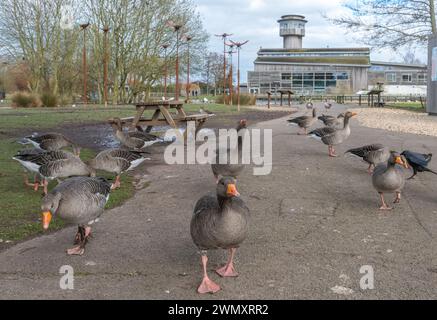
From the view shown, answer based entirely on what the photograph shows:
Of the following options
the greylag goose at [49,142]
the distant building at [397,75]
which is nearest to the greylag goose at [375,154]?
the greylag goose at [49,142]

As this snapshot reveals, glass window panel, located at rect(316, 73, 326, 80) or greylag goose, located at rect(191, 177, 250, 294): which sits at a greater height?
glass window panel, located at rect(316, 73, 326, 80)

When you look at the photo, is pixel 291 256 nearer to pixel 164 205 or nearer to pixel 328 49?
pixel 164 205

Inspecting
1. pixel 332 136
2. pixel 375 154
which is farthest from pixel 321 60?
pixel 375 154

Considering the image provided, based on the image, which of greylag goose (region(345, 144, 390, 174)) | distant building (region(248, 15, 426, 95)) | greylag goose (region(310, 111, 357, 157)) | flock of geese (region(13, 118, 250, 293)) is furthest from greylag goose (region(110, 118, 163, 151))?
distant building (region(248, 15, 426, 95))

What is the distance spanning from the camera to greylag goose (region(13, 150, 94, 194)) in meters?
6.75

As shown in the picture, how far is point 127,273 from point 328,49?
103787 mm

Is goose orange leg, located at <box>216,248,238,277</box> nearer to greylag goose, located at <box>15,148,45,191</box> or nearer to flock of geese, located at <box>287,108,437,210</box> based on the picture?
flock of geese, located at <box>287,108,437,210</box>

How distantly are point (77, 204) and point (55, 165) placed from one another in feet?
7.28

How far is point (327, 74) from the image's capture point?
90.6 metres

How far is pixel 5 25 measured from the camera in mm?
39062

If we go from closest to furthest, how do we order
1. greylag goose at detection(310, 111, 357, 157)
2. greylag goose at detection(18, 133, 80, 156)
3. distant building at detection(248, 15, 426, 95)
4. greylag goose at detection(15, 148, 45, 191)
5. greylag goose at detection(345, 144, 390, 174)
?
greylag goose at detection(15, 148, 45, 191), greylag goose at detection(345, 144, 390, 174), greylag goose at detection(18, 133, 80, 156), greylag goose at detection(310, 111, 357, 157), distant building at detection(248, 15, 426, 95)

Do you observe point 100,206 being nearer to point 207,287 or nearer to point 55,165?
point 207,287

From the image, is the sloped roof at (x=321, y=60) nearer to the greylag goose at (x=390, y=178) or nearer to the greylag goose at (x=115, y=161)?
the greylag goose at (x=115, y=161)

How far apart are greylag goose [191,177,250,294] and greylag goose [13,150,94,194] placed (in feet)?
10.9
